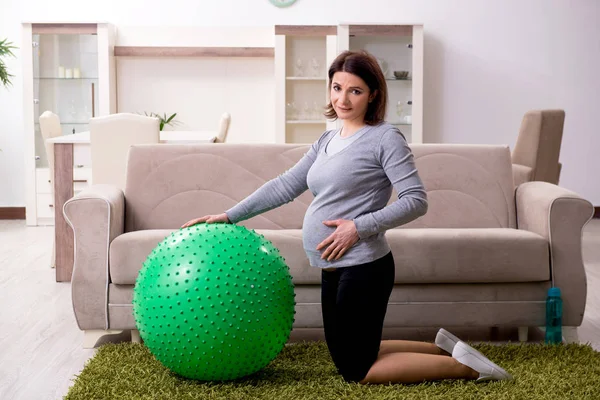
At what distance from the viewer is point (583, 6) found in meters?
7.02

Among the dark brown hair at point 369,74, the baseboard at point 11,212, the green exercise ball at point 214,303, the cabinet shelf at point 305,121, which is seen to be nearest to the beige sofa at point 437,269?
the green exercise ball at point 214,303

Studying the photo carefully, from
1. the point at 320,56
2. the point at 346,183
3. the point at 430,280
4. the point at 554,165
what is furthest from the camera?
the point at 320,56

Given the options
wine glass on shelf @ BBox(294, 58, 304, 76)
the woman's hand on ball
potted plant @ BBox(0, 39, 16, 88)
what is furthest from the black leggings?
potted plant @ BBox(0, 39, 16, 88)

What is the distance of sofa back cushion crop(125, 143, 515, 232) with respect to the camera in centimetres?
350

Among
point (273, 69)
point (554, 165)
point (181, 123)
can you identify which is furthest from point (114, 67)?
point (554, 165)

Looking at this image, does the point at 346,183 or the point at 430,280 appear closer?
the point at 346,183

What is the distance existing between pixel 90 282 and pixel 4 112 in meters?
4.46

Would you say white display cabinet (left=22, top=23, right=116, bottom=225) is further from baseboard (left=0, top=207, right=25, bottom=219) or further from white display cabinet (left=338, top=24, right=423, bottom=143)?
white display cabinet (left=338, top=24, right=423, bottom=143)

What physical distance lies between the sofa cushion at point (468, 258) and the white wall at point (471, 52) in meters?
4.19

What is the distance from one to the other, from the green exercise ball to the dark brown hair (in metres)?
0.51

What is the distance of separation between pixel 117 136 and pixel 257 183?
3.74 feet

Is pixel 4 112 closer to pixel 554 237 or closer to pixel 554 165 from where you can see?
pixel 554 165

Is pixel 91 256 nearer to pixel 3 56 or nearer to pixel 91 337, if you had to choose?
pixel 91 337

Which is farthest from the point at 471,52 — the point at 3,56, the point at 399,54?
the point at 3,56
